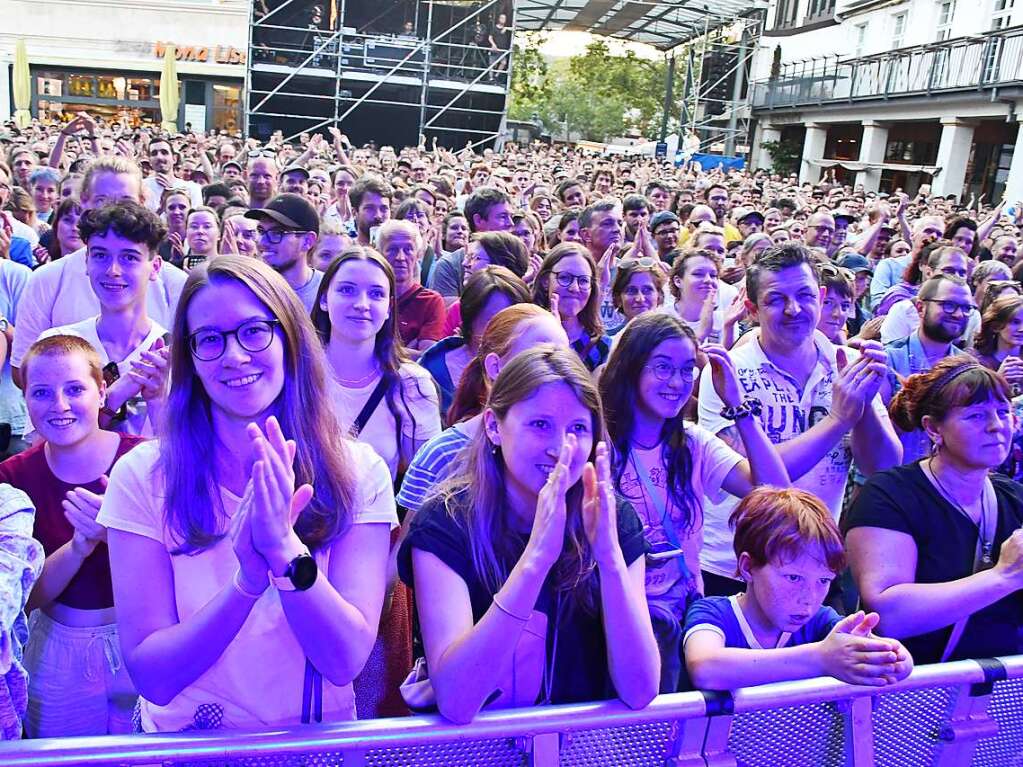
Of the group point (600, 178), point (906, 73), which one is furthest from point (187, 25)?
point (600, 178)

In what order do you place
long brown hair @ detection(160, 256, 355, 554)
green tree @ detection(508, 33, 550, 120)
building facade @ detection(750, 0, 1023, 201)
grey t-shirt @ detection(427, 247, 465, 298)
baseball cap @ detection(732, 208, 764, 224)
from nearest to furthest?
long brown hair @ detection(160, 256, 355, 554), grey t-shirt @ detection(427, 247, 465, 298), baseball cap @ detection(732, 208, 764, 224), building facade @ detection(750, 0, 1023, 201), green tree @ detection(508, 33, 550, 120)

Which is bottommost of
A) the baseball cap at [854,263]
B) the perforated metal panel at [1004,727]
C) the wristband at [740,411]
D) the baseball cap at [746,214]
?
the perforated metal panel at [1004,727]

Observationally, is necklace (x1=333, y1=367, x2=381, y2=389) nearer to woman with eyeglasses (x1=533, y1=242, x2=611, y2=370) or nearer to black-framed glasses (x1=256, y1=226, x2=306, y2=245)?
woman with eyeglasses (x1=533, y1=242, x2=611, y2=370)

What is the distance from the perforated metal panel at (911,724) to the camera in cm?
187

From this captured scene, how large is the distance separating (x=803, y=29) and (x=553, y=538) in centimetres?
3945

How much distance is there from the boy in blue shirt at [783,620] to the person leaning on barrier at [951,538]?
0.73 ft

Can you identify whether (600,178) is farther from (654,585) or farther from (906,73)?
(906,73)

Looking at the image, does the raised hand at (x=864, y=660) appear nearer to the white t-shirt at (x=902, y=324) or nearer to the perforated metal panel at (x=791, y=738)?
the perforated metal panel at (x=791, y=738)

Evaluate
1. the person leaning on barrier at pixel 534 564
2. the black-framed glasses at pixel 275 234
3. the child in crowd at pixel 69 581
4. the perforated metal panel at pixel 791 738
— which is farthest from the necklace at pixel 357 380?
the perforated metal panel at pixel 791 738

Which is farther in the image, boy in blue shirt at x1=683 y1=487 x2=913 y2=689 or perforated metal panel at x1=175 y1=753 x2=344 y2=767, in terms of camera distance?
boy in blue shirt at x1=683 y1=487 x2=913 y2=689

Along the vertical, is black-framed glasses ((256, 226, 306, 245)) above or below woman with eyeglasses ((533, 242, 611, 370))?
above

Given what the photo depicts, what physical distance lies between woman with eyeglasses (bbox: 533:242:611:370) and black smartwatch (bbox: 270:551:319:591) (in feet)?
8.48

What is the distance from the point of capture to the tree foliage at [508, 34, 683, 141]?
153 feet

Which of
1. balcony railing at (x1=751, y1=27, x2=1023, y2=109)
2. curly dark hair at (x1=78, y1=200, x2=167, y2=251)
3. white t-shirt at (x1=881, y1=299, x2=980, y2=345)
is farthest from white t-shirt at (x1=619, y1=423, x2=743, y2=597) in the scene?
balcony railing at (x1=751, y1=27, x2=1023, y2=109)
